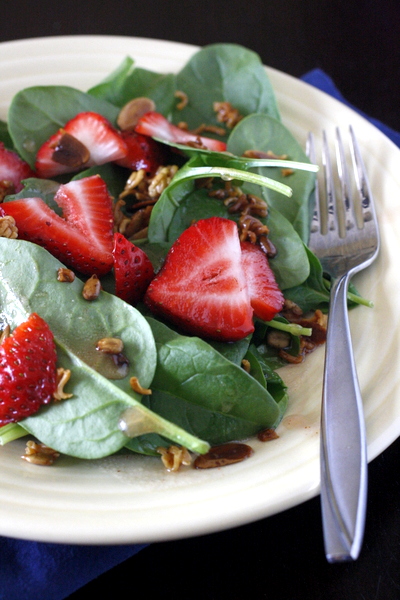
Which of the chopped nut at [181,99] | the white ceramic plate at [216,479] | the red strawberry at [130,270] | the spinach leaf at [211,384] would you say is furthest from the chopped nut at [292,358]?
the chopped nut at [181,99]

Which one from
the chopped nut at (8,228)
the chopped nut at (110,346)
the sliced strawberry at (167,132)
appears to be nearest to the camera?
the chopped nut at (110,346)

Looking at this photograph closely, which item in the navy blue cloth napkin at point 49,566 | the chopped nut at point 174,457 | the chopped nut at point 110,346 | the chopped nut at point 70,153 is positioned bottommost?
the navy blue cloth napkin at point 49,566

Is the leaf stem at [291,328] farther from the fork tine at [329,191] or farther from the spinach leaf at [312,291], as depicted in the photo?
the fork tine at [329,191]

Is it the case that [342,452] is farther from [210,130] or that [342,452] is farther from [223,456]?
[210,130]

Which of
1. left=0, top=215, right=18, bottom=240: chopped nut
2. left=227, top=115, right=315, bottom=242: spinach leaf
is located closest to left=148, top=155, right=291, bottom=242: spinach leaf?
left=227, top=115, right=315, bottom=242: spinach leaf

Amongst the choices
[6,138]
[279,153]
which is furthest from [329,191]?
[6,138]

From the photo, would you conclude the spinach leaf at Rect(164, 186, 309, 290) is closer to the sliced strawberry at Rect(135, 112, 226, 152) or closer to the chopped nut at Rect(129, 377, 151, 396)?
the sliced strawberry at Rect(135, 112, 226, 152)

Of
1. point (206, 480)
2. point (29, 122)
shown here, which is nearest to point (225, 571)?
point (206, 480)
